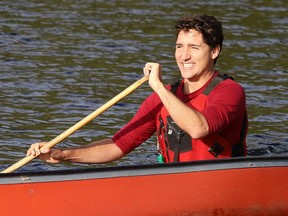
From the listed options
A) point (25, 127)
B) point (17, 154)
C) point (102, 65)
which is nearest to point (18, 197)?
point (17, 154)

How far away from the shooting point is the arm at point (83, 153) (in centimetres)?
712

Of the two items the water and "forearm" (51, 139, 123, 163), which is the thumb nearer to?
"forearm" (51, 139, 123, 163)

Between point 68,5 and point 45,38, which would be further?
point 68,5

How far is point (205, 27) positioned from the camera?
6898 mm

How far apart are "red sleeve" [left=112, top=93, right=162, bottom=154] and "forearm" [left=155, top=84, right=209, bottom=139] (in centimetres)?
63

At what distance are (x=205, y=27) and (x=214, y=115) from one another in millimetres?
582

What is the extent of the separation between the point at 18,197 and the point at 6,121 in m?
3.66

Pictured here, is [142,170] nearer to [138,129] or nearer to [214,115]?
[214,115]

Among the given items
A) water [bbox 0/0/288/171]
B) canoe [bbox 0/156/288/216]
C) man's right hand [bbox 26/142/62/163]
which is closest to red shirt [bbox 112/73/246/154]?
canoe [bbox 0/156/288/216]

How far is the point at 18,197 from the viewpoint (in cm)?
662

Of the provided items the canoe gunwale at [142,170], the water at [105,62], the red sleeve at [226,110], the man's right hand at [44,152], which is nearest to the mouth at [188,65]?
the red sleeve at [226,110]

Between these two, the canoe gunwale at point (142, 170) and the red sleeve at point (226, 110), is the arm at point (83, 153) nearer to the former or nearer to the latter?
the canoe gunwale at point (142, 170)

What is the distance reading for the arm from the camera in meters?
→ 7.12

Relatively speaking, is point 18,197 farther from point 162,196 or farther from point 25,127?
point 25,127
